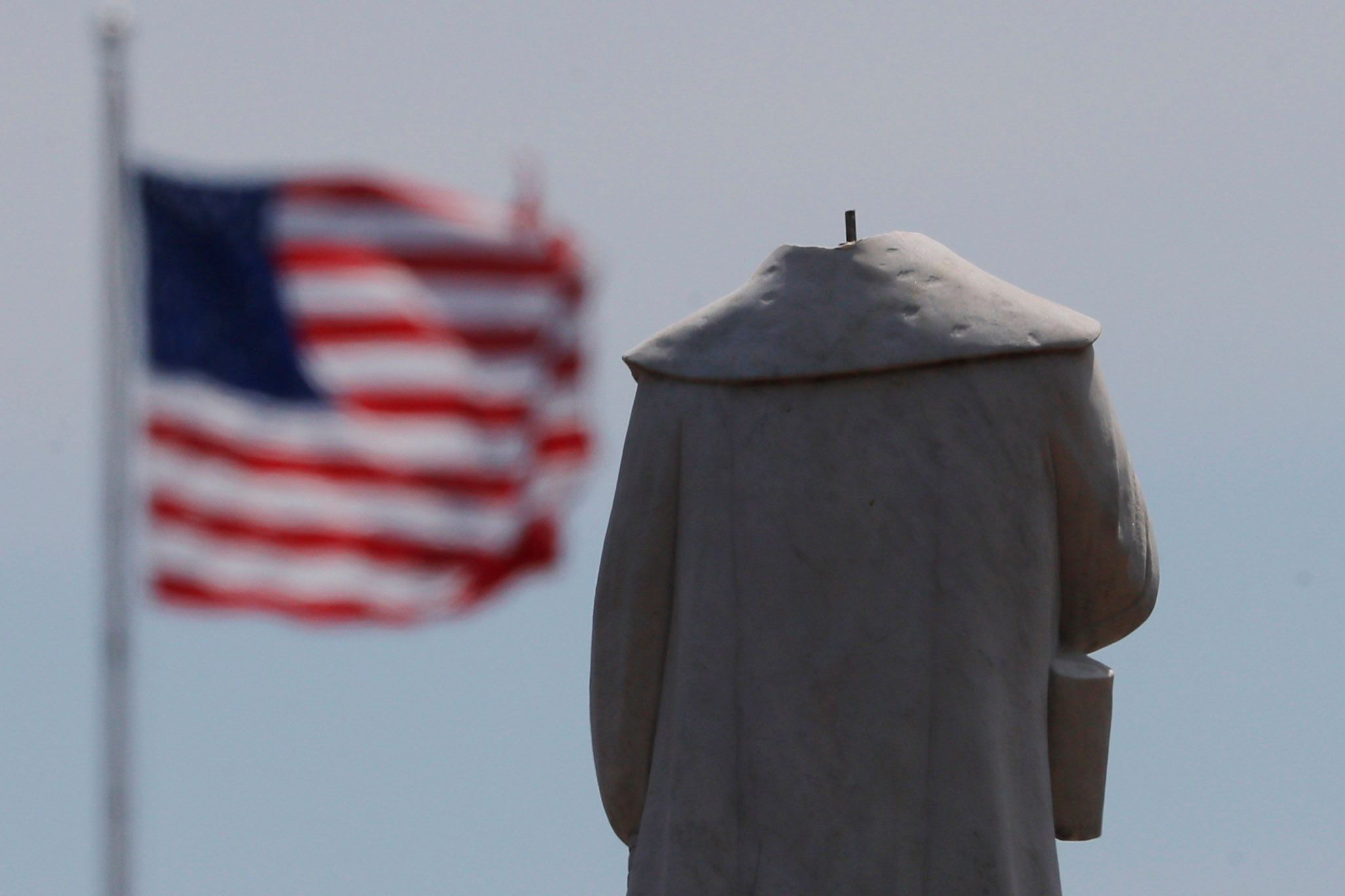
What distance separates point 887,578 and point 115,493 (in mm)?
6380

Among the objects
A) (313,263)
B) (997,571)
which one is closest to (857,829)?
(997,571)

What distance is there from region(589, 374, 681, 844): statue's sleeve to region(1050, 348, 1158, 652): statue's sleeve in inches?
37.6

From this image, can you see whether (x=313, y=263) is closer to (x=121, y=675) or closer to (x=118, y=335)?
(x=118, y=335)

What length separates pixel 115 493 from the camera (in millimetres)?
12484

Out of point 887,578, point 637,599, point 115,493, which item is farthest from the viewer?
point 115,493

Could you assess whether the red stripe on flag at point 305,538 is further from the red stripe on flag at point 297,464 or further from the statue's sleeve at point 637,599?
the statue's sleeve at point 637,599

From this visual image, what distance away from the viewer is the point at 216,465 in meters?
13.5

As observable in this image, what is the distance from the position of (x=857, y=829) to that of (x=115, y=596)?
243 inches

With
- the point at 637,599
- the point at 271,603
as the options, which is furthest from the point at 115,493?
the point at 637,599

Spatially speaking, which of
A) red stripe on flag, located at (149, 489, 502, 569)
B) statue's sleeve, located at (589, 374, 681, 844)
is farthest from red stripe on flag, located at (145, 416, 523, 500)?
statue's sleeve, located at (589, 374, 681, 844)

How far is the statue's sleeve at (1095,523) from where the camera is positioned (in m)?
6.86

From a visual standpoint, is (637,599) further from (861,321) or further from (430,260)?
(430,260)

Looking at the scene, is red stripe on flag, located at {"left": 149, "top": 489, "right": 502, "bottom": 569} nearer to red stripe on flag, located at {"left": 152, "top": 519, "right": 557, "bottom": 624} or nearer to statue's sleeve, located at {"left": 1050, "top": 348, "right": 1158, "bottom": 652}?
red stripe on flag, located at {"left": 152, "top": 519, "right": 557, "bottom": 624}

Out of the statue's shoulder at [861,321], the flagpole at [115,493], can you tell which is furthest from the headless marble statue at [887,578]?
the flagpole at [115,493]
